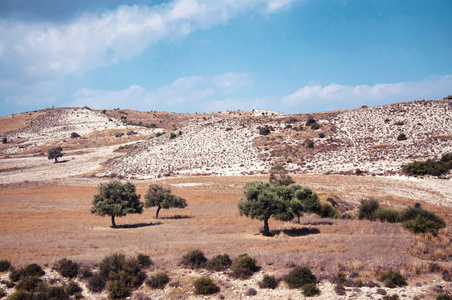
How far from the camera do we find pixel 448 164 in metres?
58.5

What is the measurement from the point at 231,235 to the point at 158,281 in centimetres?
1195

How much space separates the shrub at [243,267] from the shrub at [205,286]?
4.90ft

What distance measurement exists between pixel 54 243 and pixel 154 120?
168430 millimetres

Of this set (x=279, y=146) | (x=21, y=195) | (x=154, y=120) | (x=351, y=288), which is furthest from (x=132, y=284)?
(x=154, y=120)

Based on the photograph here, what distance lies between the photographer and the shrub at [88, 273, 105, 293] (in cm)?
1678

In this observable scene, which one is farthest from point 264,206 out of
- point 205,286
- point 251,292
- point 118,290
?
point 118,290

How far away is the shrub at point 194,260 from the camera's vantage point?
18.3m

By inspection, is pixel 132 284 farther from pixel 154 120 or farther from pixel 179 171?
pixel 154 120

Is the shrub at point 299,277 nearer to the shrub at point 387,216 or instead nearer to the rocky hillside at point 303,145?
the shrub at point 387,216

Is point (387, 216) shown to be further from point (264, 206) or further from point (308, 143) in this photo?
point (308, 143)

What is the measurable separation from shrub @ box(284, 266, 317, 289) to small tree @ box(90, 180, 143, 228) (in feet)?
75.7

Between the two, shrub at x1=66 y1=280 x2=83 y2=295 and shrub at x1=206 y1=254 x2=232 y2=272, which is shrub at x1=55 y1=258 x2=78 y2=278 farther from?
shrub at x1=206 y1=254 x2=232 y2=272

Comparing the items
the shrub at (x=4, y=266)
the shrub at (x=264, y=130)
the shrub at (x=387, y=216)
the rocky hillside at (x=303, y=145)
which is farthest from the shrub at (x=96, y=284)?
the shrub at (x=264, y=130)

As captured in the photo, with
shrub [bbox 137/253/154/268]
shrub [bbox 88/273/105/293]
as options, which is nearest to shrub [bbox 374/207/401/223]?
shrub [bbox 137/253/154/268]
